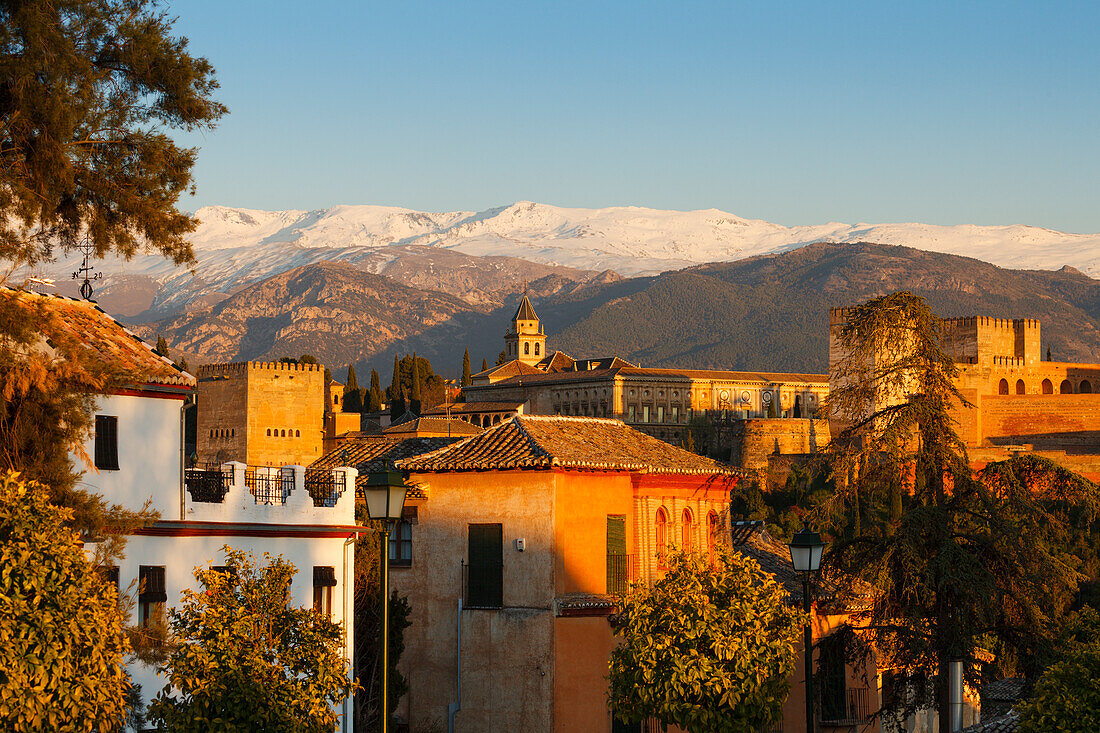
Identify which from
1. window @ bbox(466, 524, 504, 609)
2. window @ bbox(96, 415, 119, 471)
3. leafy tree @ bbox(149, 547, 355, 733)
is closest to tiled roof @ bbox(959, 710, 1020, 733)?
window @ bbox(466, 524, 504, 609)

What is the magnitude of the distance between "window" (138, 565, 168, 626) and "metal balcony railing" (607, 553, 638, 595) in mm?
10021

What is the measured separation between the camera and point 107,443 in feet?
66.9

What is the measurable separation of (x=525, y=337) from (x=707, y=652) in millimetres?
171554

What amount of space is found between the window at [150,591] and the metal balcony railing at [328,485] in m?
3.98

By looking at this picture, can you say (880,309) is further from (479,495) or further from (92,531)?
(92,531)

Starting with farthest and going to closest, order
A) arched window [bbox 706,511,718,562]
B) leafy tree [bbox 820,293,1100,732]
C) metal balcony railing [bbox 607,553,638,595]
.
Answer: arched window [bbox 706,511,718,562] < metal balcony railing [bbox 607,553,638,595] < leafy tree [bbox 820,293,1100,732]

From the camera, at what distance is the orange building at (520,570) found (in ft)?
88.8

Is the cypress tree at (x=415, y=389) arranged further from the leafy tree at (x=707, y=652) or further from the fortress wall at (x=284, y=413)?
the leafy tree at (x=707, y=652)

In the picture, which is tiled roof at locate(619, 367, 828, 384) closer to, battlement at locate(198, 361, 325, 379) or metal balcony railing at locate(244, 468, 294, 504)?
battlement at locate(198, 361, 325, 379)

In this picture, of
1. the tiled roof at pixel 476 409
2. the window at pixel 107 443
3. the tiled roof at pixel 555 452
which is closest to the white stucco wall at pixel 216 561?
the window at pixel 107 443

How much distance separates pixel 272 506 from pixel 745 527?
16.0 meters

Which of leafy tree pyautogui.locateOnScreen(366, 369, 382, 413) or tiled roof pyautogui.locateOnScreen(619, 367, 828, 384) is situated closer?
leafy tree pyautogui.locateOnScreen(366, 369, 382, 413)

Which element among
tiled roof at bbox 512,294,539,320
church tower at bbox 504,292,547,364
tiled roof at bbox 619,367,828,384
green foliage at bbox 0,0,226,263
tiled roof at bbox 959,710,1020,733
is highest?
tiled roof at bbox 512,294,539,320

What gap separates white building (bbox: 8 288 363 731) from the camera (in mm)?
20219
